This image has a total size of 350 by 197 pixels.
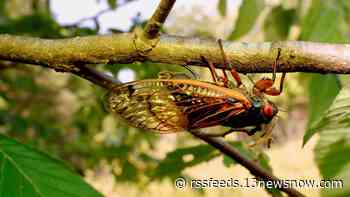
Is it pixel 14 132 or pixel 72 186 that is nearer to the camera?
pixel 72 186

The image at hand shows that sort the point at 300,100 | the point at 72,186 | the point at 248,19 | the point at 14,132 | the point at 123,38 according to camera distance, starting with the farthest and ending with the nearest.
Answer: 1. the point at 300,100
2. the point at 14,132
3. the point at 248,19
4. the point at 72,186
5. the point at 123,38

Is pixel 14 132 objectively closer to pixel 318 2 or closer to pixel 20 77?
pixel 20 77

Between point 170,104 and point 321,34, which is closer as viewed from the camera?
point 170,104

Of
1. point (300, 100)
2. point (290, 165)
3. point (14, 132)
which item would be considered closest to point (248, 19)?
point (14, 132)

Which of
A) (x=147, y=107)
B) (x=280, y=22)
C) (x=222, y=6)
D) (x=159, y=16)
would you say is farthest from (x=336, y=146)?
(x=222, y=6)

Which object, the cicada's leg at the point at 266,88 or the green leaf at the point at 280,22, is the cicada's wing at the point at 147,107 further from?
the green leaf at the point at 280,22

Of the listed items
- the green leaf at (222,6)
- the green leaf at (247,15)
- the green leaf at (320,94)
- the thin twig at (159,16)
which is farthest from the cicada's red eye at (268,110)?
the green leaf at (222,6)

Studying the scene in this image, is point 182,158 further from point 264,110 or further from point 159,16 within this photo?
point 159,16
